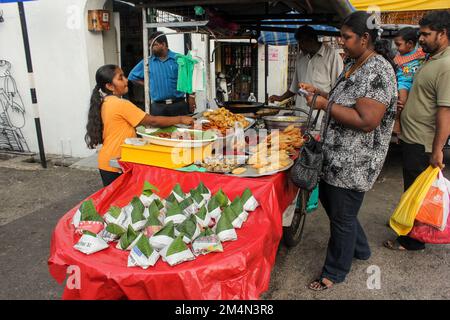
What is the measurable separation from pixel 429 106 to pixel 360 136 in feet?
3.36

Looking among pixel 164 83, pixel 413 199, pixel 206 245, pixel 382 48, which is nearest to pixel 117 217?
pixel 206 245

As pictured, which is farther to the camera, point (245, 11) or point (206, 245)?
point (245, 11)

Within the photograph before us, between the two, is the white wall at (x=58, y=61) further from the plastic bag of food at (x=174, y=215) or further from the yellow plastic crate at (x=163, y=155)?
Answer: the plastic bag of food at (x=174, y=215)

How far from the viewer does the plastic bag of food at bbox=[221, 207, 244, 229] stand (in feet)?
6.37

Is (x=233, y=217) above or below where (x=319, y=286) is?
above

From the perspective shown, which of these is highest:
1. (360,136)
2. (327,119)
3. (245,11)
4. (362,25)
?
(245,11)

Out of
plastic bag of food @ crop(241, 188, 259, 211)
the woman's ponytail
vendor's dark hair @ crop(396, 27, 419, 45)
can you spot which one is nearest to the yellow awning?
vendor's dark hair @ crop(396, 27, 419, 45)

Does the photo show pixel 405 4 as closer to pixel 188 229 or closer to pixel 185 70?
pixel 185 70

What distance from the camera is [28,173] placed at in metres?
5.62

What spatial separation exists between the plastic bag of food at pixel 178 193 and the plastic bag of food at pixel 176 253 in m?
0.50

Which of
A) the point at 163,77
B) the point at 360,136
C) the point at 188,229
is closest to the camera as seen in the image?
the point at 188,229

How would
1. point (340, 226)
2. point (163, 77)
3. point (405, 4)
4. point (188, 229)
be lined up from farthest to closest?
point (405, 4)
point (163, 77)
point (340, 226)
point (188, 229)

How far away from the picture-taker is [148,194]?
2.22 m
